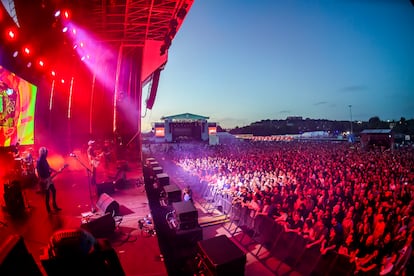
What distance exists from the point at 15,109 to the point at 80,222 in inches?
229

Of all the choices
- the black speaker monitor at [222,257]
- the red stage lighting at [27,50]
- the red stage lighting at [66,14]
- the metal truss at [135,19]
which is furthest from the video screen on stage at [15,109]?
the black speaker monitor at [222,257]

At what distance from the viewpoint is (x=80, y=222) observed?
500 centimetres

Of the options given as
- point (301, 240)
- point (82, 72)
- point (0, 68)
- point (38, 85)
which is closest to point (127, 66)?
point (82, 72)

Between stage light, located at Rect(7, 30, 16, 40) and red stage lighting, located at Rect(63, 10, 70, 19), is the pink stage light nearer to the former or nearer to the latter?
stage light, located at Rect(7, 30, 16, 40)

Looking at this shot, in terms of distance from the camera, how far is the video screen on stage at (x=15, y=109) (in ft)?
24.6

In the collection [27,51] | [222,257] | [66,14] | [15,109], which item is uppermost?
[66,14]

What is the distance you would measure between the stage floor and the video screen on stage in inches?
75.1

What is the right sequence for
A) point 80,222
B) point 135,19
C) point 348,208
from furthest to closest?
1. point 135,19
2. point 348,208
3. point 80,222

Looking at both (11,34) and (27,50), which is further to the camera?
(27,50)

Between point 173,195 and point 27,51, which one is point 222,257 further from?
point 27,51

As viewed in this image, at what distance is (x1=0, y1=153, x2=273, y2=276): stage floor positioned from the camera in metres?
3.83

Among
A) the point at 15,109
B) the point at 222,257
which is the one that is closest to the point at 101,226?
the point at 222,257

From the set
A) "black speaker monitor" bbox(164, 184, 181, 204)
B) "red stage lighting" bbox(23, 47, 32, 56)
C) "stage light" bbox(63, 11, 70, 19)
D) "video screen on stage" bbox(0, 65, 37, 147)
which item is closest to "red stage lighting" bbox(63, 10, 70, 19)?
"stage light" bbox(63, 11, 70, 19)

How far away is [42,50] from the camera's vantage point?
9125 mm
